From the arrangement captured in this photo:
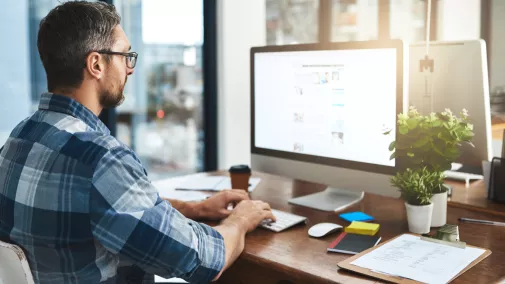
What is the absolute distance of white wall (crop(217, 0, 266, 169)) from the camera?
300 centimetres

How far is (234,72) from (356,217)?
158 cm

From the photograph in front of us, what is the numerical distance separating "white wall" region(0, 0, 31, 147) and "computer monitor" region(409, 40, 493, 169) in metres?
1.63

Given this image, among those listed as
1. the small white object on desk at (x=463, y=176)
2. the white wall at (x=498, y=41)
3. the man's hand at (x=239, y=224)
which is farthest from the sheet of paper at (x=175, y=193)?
the white wall at (x=498, y=41)

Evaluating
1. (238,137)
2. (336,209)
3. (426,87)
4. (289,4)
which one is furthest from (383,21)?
(336,209)

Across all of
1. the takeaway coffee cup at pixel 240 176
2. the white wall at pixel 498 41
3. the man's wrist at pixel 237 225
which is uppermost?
the white wall at pixel 498 41

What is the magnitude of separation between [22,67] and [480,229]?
6.36 ft

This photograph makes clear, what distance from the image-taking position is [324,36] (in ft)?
17.0

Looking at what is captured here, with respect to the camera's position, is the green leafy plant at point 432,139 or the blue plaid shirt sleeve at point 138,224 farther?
the green leafy plant at point 432,139

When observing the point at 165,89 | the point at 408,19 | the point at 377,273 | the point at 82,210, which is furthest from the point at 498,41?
the point at 82,210

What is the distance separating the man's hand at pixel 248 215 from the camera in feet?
4.80

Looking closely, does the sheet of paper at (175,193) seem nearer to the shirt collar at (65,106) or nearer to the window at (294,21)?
the shirt collar at (65,106)

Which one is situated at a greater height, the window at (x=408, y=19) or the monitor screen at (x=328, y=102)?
the window at (x=408, y=19)

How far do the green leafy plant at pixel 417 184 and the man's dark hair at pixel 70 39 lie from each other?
34.1 inches

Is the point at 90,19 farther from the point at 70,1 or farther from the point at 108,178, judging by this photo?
the point at 108,178
